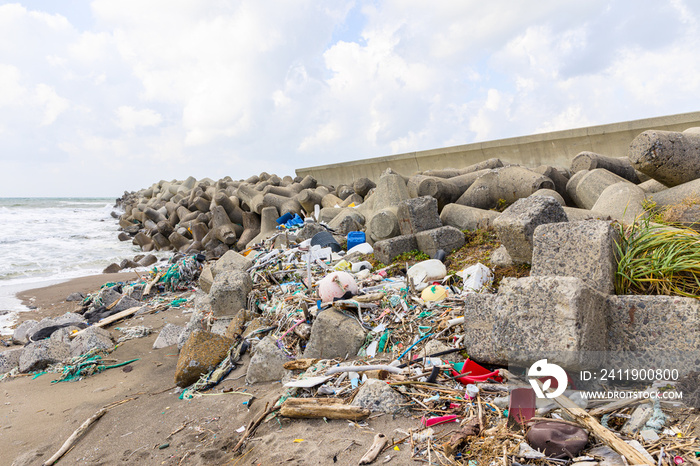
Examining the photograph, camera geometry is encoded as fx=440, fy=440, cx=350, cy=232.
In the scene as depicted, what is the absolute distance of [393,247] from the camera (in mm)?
5344

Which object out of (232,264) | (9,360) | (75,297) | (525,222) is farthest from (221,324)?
(75,297)

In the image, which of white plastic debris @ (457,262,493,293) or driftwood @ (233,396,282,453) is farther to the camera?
white plastic debris @ (457,262,493,293)

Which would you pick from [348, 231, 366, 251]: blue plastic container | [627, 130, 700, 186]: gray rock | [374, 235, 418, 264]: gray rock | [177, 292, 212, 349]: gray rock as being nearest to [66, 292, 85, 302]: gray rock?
[177, 292, 212, 349]: gray rock

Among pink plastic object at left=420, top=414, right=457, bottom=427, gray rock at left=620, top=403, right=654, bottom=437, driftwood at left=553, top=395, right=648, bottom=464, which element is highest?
driftwood at left=553, top=395, right=648, bottom=464

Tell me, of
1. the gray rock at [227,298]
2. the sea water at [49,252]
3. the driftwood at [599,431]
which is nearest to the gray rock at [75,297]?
the sea water at [49,252]

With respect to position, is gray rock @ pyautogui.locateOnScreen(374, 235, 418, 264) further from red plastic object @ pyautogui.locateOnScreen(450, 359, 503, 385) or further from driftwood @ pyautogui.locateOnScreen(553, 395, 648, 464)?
driftwood @ pyautogui.locateOnScreen(553, 395, 648, 464)

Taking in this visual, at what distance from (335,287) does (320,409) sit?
1.53m

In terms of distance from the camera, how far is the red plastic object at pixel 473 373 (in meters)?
2.71

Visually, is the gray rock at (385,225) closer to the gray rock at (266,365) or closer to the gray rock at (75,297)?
the gray rock at (266,365)

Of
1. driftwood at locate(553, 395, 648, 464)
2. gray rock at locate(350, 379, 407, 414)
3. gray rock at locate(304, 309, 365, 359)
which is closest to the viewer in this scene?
driftwood at locate(553, 395, 648, 464)

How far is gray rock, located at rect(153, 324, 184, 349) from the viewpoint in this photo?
539 cm

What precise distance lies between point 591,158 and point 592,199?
108 centimetres

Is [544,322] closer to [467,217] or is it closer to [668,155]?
[668,155]

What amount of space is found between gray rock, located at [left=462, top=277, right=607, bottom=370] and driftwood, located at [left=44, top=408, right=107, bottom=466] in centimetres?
310
